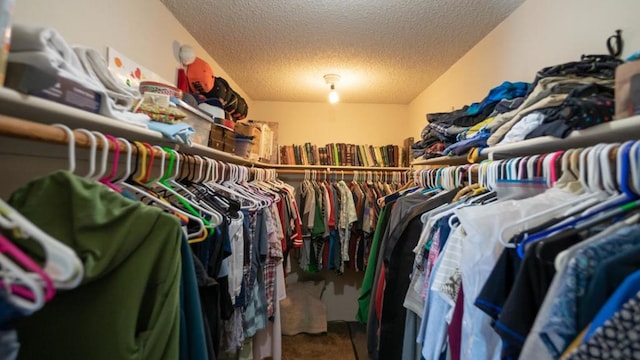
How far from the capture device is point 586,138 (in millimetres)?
734

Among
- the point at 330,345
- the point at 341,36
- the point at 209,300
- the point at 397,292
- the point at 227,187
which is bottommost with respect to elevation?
the point at 330,345

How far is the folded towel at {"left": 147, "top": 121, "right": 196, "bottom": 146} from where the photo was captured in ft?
3.00

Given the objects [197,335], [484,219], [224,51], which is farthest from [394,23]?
[197,335]

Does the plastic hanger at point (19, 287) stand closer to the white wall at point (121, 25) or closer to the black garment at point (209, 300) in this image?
the black garment at point (209, 300)

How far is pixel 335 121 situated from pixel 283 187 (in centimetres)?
121

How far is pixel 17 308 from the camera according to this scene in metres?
0.37

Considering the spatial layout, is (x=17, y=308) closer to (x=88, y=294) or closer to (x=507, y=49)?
(x=88, y=294)

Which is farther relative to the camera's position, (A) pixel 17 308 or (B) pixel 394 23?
(B) pixel 394 23

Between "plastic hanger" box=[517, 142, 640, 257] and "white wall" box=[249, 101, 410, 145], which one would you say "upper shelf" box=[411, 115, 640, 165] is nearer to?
"plastic hanger" box=[517, 142, 640, 257]

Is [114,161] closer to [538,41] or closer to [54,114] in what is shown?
[54,114]

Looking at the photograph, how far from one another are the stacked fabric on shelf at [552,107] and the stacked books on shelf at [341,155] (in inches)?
56.0

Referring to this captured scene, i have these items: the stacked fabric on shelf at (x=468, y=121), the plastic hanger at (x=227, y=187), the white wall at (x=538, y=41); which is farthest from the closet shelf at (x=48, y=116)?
the white wall at (x=538, y=41)

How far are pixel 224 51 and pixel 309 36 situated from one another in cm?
67

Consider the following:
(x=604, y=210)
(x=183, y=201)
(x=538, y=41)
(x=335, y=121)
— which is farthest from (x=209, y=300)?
(x=335, y=121)
